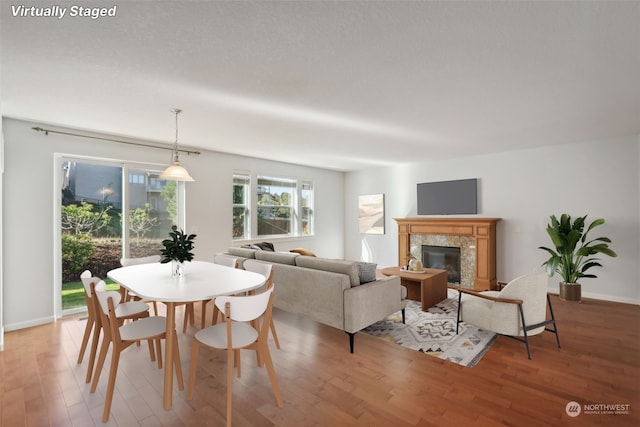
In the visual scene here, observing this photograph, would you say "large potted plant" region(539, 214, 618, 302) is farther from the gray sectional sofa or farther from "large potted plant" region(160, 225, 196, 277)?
"large potted plant" region(160, 225, 196, 277)

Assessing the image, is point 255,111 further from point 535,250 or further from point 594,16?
point 535,250

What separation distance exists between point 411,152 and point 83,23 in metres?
4.97

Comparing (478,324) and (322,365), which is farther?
(478,324)

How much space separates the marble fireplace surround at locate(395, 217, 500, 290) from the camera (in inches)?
217

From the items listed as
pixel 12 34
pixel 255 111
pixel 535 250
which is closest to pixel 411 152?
pixel 535 250

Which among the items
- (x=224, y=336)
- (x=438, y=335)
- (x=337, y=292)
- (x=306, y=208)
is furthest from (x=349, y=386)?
(x=306, y=208)

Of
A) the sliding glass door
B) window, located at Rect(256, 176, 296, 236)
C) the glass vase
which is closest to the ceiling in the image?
the sliding glass door

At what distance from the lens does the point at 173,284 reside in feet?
7.96

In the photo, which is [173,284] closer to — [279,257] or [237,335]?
[237,335]

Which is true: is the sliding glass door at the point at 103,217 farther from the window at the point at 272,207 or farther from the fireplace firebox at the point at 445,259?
the fireplace firebox at the point at 445,259

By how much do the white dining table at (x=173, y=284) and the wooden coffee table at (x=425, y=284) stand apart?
2.54 metres

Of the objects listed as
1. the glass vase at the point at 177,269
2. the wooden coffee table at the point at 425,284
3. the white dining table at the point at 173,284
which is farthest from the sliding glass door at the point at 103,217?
the wooden coffee table at the point at 425,284

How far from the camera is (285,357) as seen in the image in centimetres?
290

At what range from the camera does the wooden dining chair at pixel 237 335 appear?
194 centimetres
